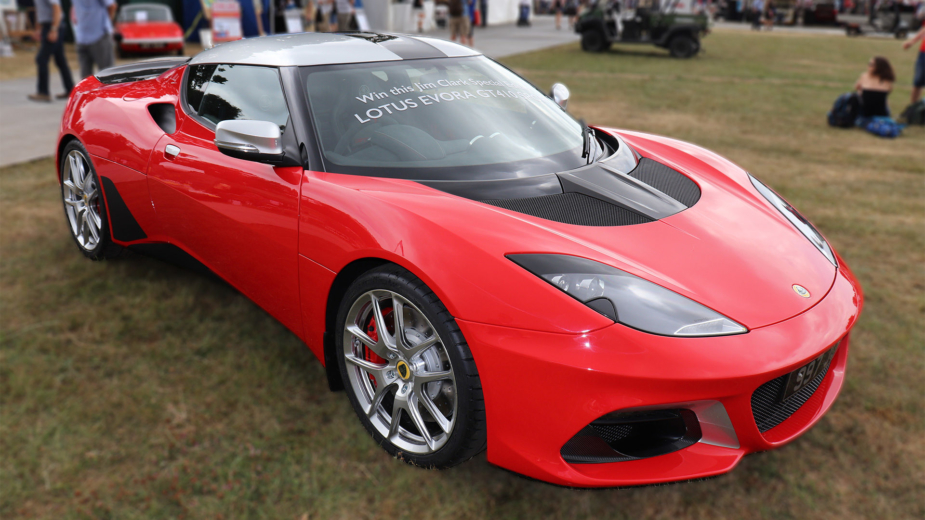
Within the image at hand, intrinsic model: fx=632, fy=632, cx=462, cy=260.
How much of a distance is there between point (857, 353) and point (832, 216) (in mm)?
2187

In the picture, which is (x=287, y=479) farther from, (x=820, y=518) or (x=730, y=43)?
(x=730, y=43)

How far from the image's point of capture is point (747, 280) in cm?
200

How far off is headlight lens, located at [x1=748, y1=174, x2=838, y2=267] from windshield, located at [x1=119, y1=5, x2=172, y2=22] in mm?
15108

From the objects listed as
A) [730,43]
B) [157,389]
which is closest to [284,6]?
[730,43]

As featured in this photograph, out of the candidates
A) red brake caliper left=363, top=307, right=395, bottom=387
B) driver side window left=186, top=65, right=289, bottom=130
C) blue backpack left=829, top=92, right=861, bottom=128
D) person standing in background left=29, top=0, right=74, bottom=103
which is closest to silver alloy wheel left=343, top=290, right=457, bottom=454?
red brake caliper left=363, top=307, right=395, bottom=387

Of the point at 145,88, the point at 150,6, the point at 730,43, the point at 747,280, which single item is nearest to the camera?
the point at 747,280

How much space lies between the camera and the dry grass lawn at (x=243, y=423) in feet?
6.76

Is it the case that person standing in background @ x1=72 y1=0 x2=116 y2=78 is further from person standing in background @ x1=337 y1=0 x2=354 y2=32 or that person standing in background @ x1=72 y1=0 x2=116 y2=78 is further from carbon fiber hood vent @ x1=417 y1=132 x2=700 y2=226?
person standing in background @ x1=337 y1=0 x2=354 y2=32

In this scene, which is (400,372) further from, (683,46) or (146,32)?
(683,46)

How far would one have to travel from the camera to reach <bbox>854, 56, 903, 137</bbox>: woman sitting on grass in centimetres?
787

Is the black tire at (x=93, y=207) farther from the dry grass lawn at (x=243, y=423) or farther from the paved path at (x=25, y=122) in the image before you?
the paved path at (x=25, y=122)

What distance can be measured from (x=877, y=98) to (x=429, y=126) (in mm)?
8271

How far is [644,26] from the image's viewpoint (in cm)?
1789

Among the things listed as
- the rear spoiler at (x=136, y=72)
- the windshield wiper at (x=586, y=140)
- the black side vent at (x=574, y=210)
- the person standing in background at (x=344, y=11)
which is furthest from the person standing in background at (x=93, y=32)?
the person standing in background at (x=344, y=11)
